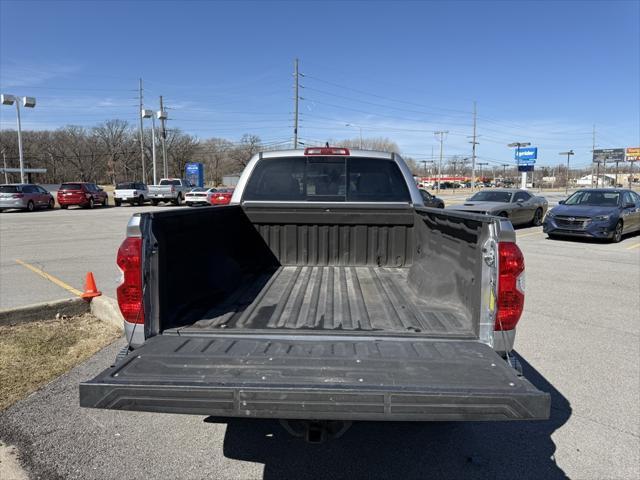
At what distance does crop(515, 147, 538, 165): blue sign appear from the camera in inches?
1729

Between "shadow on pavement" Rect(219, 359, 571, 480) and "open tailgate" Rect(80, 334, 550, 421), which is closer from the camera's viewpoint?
"open tailgate" Rect(80, 334, 550, 421)

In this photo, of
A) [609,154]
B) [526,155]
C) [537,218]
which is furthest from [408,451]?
[609,154]

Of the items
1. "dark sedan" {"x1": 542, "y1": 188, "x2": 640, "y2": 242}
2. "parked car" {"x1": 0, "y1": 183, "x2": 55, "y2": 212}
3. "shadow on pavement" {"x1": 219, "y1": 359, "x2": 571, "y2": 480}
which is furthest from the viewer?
"parked car" {"x1": 0, "y1": 183, "x2": 55, "y2": 212}

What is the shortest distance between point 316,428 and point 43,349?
12.3ft

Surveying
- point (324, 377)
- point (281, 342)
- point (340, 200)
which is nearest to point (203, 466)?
point (281, 342)

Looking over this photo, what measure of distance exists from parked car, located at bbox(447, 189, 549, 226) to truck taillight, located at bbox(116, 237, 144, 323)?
1493 cm

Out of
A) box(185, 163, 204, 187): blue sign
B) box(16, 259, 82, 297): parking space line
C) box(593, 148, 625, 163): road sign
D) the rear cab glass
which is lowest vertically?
box(16, 259, 82, 297): parking space line

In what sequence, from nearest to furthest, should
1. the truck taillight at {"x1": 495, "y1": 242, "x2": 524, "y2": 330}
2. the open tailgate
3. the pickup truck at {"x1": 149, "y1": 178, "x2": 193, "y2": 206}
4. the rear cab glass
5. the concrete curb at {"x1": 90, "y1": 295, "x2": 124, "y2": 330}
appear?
the open tailgate → the truck taillight at {"x1": 495, "y1": 242, "x2": 524, "y2": 330} → the concrete curb at {"x1": 90, "y1": 295, "x2": 124, "y2": 330} → the pickup truck at {"x1": 149, "y1": 178, "x2": 193, "y2": 206} → the rear cab glass

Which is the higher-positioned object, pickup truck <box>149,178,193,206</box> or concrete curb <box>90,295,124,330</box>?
pickup truck <box>149,178,193,206</box>

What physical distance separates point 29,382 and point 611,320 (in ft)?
22.8

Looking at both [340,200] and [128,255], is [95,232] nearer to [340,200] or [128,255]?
[340,200]

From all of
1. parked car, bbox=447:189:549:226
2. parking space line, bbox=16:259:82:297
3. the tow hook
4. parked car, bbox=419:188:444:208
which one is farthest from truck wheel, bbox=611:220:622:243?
the tow hook

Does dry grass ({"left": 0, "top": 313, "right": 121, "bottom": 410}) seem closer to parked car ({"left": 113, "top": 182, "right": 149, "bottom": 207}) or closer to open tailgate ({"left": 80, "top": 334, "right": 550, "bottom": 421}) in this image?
open tailgate ({"left": 80, "top": 334, "right": 550, "bottom": 421})

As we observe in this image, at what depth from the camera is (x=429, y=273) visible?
3.79m
